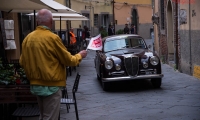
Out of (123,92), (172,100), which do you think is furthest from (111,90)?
(172,100)

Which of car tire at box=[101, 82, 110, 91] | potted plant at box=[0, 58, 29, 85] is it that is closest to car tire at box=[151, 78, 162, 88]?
car tire at box=[101, 82, 110, 91]

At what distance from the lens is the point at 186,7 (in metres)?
13.1

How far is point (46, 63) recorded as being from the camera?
4.28 m

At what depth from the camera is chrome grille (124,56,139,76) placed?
404 inches

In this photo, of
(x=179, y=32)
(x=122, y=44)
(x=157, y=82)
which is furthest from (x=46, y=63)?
(x=179, y=32)

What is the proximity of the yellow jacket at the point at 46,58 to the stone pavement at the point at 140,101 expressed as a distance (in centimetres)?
145

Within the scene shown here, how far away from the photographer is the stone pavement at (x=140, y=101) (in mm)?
7629

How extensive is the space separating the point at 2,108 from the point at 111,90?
5.22 m

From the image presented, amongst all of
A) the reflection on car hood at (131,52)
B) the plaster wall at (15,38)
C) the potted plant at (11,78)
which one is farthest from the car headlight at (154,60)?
the potted plant at (11,78)

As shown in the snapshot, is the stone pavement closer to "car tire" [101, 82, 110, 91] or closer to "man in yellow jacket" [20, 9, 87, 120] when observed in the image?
"car tire" [101, 82, 110, 91]

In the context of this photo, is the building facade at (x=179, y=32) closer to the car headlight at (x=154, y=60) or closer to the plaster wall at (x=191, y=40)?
the plaster wall at (x=191, y=40)

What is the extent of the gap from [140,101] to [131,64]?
1439 millimetres

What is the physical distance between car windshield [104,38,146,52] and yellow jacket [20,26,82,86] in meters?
7.10

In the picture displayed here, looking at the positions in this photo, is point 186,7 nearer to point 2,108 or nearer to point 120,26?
point 2,108
